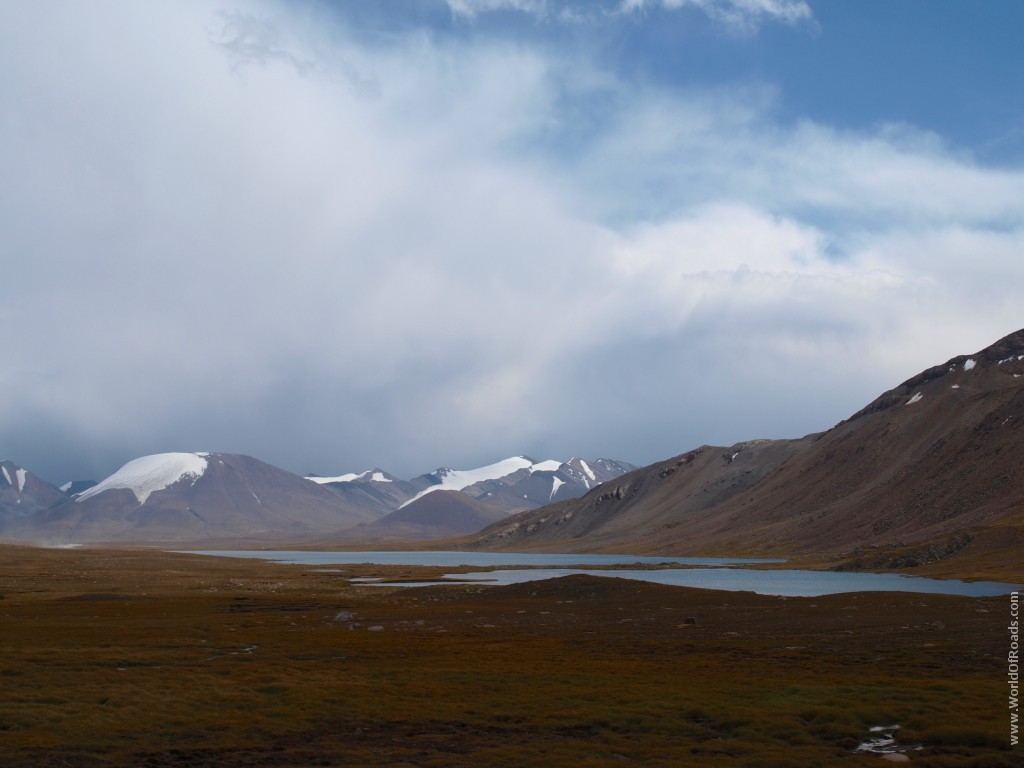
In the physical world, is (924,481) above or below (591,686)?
above

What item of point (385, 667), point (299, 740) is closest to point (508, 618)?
point (385, 667)

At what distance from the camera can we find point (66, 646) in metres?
50.6

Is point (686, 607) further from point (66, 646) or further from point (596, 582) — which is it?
point (66, 646)

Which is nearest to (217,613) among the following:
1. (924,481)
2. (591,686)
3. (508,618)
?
(508,618)

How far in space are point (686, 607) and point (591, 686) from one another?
143 ft

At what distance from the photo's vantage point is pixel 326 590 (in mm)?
113000

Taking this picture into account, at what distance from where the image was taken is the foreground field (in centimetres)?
2783

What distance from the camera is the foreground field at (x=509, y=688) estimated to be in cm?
2783

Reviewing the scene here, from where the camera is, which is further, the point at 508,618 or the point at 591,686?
the point at 508,618

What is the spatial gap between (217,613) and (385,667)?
125 ft

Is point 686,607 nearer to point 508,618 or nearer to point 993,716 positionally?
point 508,618

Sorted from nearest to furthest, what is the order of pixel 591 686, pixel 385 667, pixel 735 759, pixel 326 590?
pixel 735 759
pixel 591 686
pixel 385 667
pixel 326 590

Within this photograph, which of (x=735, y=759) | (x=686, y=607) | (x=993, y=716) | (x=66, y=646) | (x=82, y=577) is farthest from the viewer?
(x=82, y=577)

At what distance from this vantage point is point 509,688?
38125mm
